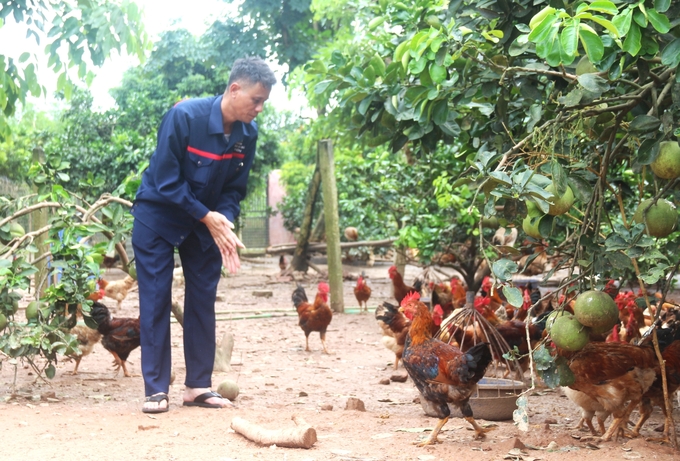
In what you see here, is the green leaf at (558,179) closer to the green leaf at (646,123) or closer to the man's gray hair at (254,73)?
the green leaf at (646,123)

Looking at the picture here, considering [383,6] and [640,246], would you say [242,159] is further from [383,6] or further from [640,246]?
[640,246]

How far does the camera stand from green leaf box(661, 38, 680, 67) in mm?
2465

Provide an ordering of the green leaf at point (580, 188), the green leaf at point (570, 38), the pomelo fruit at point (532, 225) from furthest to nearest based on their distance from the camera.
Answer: the pomelo fruit at point (532, 225)
the green leaf at point (580, 188)
the green leaf at point (570, 38)

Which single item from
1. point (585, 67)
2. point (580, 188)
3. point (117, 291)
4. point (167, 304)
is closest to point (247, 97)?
point (167, 304)

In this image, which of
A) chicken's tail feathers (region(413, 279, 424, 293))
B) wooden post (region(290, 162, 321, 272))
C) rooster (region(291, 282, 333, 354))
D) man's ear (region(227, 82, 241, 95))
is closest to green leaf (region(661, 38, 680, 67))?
man's ear (region(227, 82, 241, 95))

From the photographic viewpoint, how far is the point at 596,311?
2699 mm

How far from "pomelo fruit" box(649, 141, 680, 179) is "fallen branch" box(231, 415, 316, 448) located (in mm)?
2060

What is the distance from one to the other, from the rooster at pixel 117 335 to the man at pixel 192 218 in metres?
1.55

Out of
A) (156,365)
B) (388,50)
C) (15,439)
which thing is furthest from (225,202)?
(15,439)

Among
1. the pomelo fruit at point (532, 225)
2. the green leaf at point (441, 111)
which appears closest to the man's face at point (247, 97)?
the green leaf at point (441, 111)

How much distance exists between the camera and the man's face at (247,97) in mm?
4555

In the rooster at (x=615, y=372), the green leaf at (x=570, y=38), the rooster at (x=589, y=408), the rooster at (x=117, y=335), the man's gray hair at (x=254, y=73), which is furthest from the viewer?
the rooster at (x=117, y=335)

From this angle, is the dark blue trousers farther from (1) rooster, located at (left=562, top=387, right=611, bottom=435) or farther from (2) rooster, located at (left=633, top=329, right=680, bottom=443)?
(2) rooster, located at (left=633, top=329, right=680, bottom=443)

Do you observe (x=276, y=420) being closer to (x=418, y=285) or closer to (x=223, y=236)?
(x=223, y=236)
